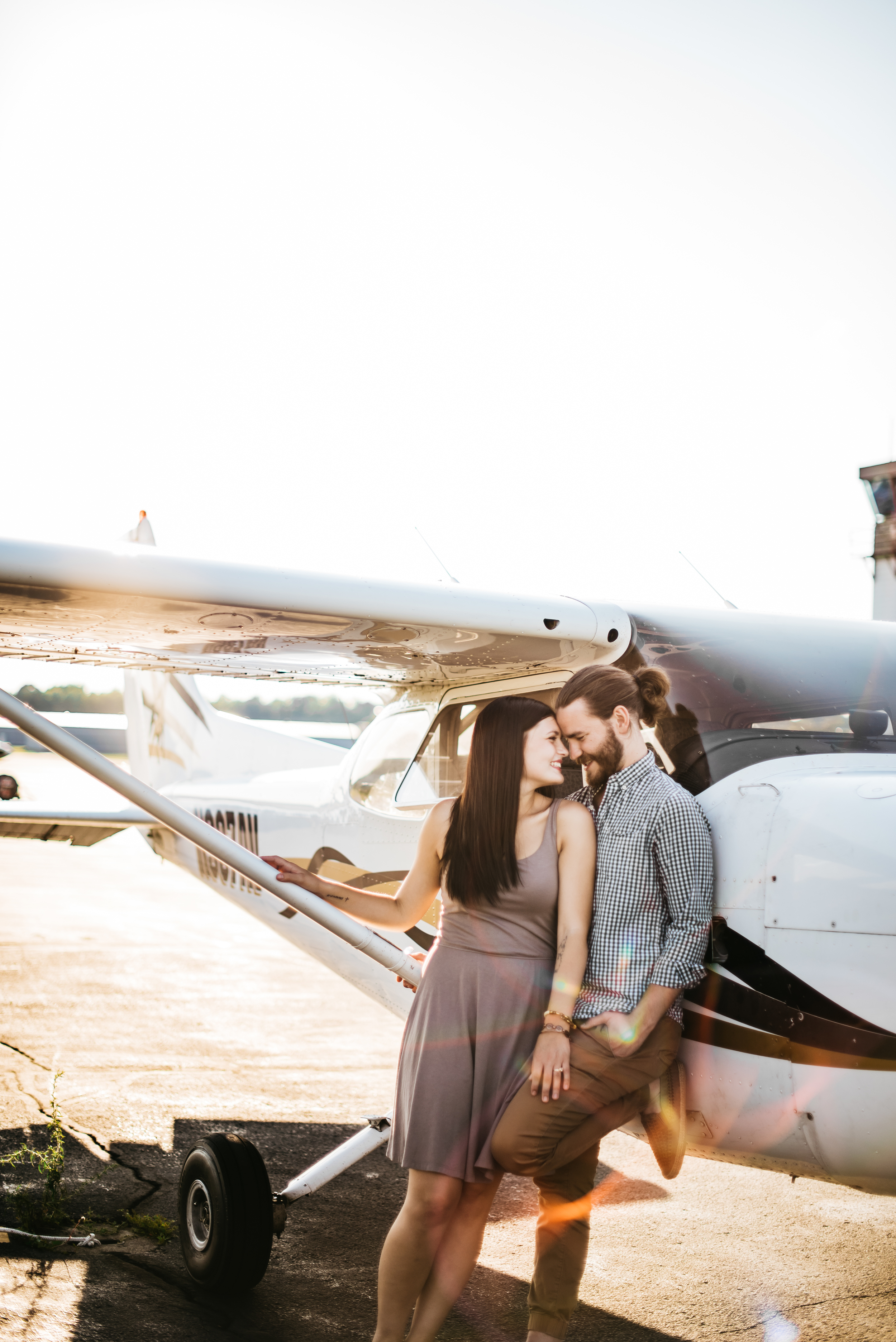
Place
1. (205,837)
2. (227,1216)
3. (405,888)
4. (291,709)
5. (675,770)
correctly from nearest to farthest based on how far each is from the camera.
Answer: (405,888)
(675,770)
(205,837)
(227,1216)
(291,709)

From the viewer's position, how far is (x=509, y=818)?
2.55 m

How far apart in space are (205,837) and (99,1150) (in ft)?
6.82

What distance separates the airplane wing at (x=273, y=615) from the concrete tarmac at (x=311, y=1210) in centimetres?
206

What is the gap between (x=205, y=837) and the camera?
3.26 meters

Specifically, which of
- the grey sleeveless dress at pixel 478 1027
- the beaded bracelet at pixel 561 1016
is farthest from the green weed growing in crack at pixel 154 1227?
the beaded bracelet at pixel 561 1016

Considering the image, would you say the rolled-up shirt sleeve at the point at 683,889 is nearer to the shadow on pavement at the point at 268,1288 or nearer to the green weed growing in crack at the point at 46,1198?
the shadow on pavement at the point at 268,1288

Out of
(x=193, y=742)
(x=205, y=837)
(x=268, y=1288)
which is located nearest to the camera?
(x=205, y=837)

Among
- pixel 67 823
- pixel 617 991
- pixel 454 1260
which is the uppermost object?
pixel 617 991

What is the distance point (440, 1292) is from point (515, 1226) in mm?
1704

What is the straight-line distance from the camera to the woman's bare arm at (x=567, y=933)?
2.38 metres

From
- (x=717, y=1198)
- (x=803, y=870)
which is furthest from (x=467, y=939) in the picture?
(x=717, y=1198)

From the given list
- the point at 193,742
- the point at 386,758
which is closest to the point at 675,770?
the point at 386,758

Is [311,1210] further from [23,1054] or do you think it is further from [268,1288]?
[23,1054]

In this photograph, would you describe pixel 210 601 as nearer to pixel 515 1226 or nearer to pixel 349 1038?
pixel 515 1226
